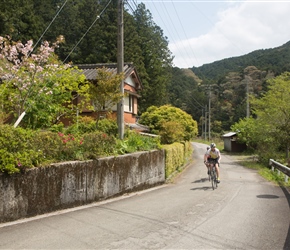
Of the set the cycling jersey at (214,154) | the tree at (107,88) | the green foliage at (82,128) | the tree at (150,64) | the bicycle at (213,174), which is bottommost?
the bicycle at (213,174)

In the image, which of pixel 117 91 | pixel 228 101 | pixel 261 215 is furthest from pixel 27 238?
pixel 228 101

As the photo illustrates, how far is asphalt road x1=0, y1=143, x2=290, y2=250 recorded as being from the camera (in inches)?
218

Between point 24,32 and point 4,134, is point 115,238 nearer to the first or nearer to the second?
point 4,134

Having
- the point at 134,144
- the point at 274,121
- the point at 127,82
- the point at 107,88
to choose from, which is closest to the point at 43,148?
the point at 134,144

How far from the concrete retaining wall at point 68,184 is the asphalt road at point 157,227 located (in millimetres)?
270

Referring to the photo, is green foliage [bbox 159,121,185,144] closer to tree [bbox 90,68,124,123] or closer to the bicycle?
the bicycle

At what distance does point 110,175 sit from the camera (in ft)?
33.0

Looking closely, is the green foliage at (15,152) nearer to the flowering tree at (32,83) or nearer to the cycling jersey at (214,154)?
the flowering tree at (32,83)

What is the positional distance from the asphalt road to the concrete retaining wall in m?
0.27

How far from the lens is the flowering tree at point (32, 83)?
44.4ft

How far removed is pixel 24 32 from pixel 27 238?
3615 cm

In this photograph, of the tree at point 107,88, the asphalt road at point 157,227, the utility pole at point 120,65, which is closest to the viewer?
the asphalt road at point 157,227

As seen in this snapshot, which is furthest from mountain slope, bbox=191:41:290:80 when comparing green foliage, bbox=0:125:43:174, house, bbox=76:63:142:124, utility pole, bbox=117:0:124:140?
green foliage, bbox=0:125:43:174

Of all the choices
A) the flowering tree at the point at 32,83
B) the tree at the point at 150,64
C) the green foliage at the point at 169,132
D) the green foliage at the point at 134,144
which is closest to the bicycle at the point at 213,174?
the green foliage at the point at 134,144
